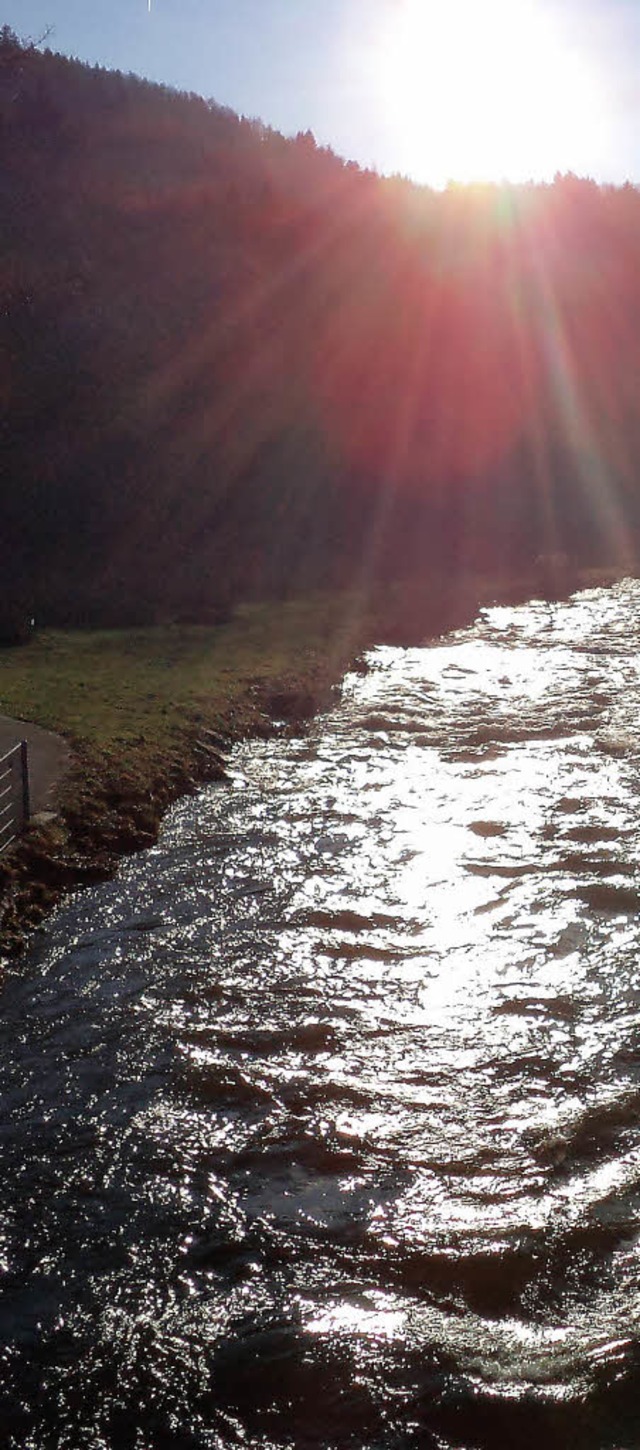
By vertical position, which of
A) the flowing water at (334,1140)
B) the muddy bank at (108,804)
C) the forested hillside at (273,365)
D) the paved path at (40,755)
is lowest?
the flowing water at (334,1140)

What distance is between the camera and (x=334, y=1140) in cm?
1167

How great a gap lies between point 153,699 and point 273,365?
34989 millimetres

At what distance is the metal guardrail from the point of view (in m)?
18.1

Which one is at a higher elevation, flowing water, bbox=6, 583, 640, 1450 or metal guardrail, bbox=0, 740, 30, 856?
metal guardrail, bbox=0, 740, 30, 856

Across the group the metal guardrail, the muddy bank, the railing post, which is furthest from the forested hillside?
the railing post

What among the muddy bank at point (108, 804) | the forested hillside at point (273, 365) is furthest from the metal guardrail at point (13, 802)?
the forested hillside at point (273, 365)

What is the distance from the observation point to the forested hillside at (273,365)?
4800cm

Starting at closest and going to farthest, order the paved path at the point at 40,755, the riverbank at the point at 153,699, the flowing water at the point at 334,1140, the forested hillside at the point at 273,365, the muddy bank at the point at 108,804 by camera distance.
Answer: the flowing water at the point at 334,1140, the muddy bank at the point at 108,804, the riverbank at the point at 153,699, the paved path at the point at 40,755, the forested hillside at the point at 273,365

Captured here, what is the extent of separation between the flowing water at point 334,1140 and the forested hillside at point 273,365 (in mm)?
21112

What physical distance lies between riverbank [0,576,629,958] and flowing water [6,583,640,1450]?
843 millimetres

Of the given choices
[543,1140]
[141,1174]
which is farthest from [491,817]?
[141,1174]

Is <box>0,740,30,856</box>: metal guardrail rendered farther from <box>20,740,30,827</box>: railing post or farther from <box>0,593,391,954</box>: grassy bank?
<box>0,593,391,954</box>: grassy bank

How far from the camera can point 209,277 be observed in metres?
61.6

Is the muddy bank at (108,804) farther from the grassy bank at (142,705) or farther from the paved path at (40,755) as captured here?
the paved path at (40,755)
